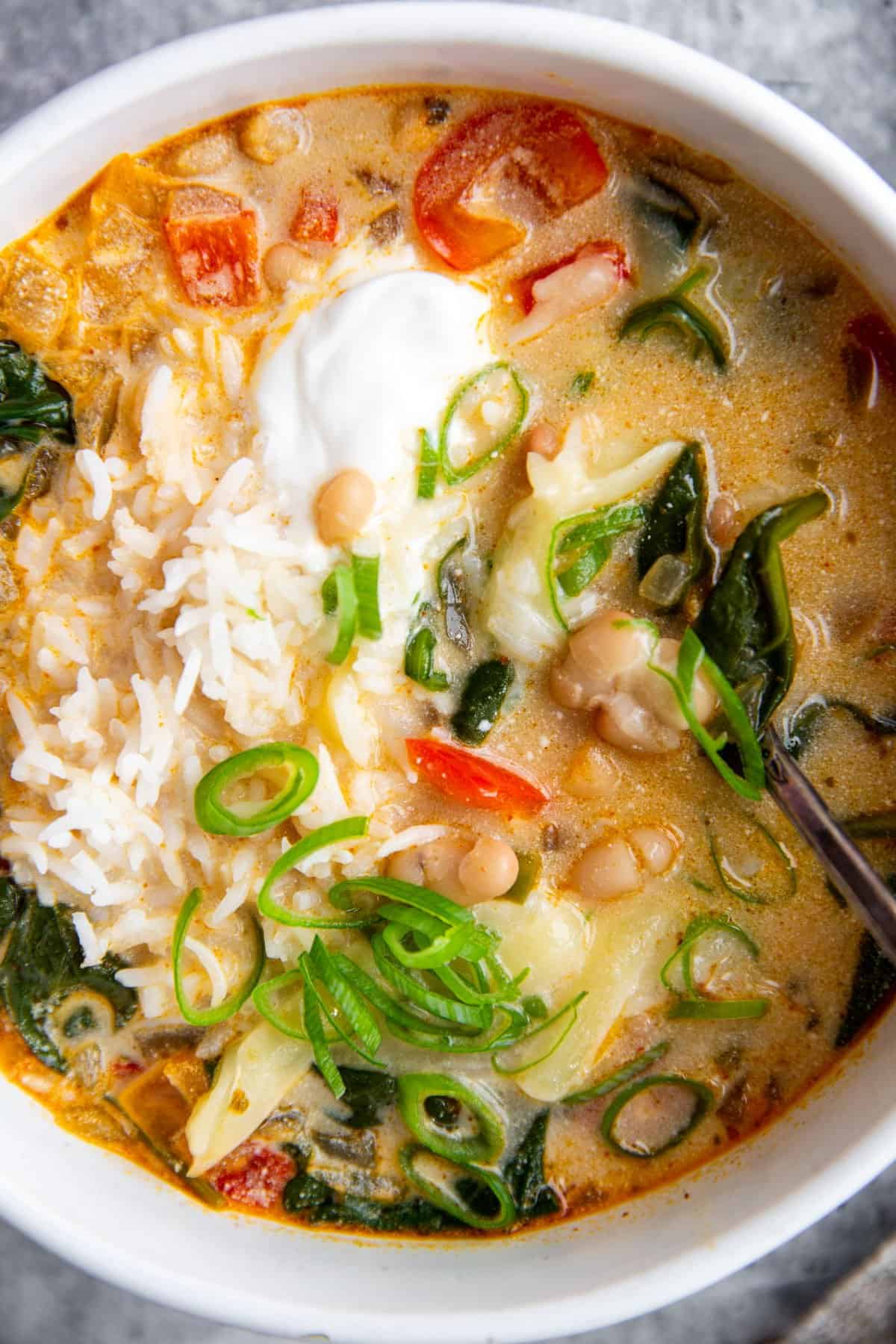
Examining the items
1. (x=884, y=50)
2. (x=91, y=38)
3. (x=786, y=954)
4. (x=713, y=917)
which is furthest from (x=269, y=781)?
(x=884, y=50)

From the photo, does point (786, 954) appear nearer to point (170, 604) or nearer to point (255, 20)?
point (170, 604)

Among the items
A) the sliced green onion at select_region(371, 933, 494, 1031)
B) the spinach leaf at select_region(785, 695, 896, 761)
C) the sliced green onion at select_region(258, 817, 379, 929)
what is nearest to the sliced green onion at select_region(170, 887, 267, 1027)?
the sliced green onion at select_region(258, 817, 379, 929)

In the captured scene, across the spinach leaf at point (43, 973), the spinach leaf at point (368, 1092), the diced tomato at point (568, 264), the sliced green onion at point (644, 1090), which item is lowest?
the spinach leaf at point (43, 973)

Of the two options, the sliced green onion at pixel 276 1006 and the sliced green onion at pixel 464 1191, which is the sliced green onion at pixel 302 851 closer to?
the sliced green onion at pixel 276 1006

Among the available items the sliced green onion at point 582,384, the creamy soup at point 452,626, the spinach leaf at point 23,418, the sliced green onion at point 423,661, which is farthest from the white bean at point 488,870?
the spinach leaf at point 23,418

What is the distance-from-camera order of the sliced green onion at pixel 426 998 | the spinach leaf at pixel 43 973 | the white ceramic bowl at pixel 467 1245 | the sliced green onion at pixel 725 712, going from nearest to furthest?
the white ceramic bowl at pixel 467 1245
the sliced green onion at pixel 725 712
the sliced green onion at pixel 426 998
the spinach leaf at pixel 43 973

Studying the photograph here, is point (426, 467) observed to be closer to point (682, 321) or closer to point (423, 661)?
point (423, 661)
